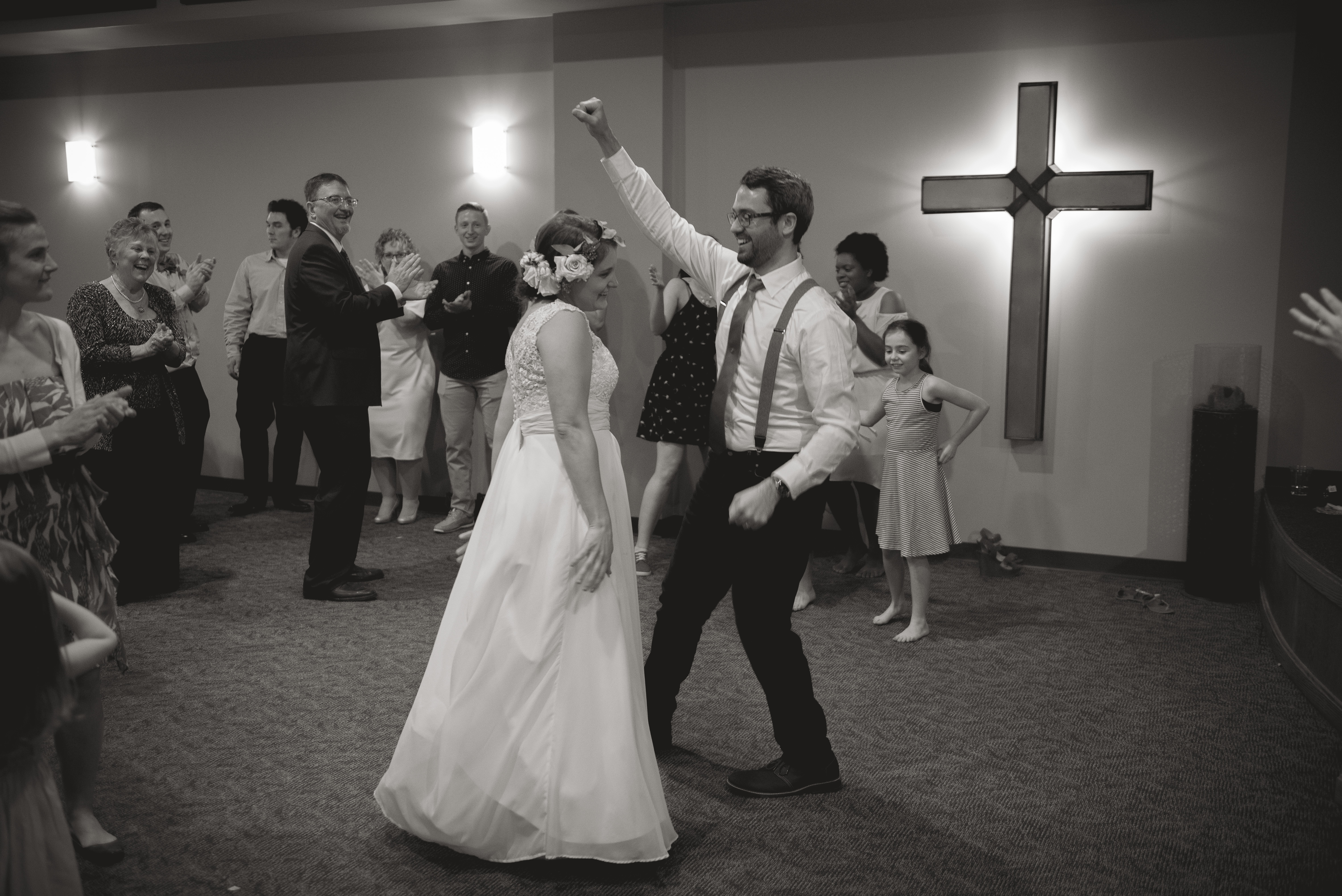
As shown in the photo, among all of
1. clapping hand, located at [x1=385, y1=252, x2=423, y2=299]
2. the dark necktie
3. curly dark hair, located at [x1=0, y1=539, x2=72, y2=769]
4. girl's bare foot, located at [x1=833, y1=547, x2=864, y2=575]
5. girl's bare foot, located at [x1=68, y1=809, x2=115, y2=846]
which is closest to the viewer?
curly dark hair, located at [x1=0, y1=539, x2=72, y2=769]

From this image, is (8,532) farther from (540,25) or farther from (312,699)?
(540,25)

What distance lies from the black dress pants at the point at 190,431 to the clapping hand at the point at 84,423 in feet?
12.0

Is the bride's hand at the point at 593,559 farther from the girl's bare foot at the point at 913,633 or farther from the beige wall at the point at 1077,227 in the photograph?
the beige wall at the point at 1077,227

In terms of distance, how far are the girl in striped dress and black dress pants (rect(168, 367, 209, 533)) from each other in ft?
12.4

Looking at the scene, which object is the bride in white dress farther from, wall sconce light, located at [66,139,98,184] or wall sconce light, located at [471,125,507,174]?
wall sconce light, located at [66,139,98,184]

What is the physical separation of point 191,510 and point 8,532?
4.07 metres

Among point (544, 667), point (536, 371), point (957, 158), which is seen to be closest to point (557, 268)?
point (536, 371)

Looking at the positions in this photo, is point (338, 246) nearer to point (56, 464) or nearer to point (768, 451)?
point (56, 464)

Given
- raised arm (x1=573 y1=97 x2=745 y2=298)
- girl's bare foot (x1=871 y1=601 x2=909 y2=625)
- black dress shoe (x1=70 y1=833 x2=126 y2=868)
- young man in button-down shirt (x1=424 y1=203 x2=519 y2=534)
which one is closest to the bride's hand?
raised arm (x1=573 y1=97 x2=745 y2=298)

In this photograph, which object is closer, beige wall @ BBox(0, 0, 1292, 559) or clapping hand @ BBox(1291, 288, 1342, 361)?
clapping hand @ BBox(1291, 288, 1342, 361)

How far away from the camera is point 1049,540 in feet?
19.0

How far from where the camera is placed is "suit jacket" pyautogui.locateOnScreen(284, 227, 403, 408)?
476 centimetres

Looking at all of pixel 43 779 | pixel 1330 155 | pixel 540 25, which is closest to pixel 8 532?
pixel 43 779

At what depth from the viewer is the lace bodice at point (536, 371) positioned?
271 centimetres
